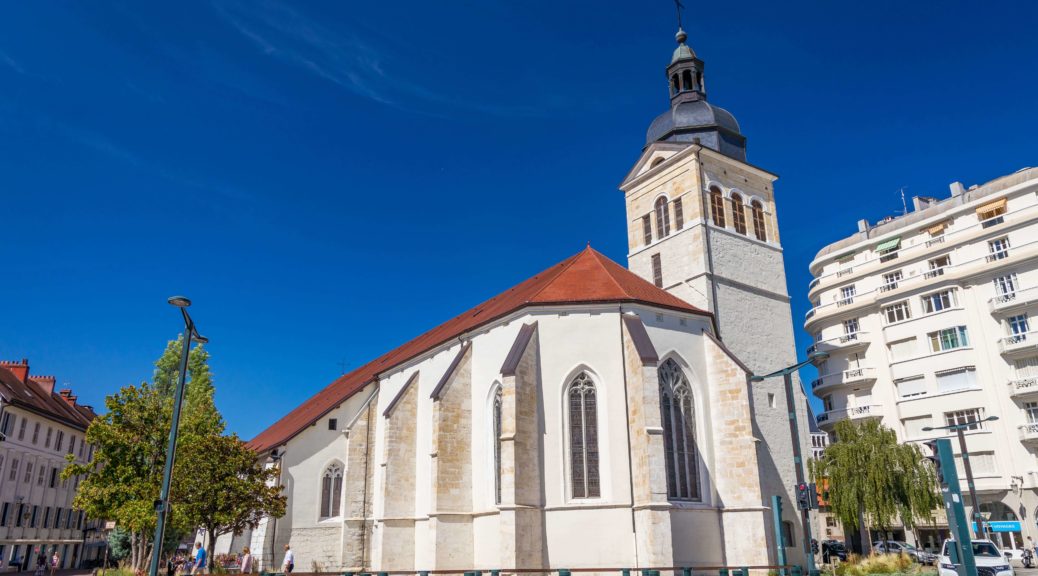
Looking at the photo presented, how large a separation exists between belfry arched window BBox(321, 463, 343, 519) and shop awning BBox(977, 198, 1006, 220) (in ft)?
106

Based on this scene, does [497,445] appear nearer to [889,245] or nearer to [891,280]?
[891,280]

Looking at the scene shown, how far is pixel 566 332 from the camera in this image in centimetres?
2234

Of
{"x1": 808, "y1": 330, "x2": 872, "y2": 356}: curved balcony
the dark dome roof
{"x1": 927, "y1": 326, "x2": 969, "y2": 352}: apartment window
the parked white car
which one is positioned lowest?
the parked white car

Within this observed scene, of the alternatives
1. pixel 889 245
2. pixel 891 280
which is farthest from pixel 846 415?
pixel 889 245

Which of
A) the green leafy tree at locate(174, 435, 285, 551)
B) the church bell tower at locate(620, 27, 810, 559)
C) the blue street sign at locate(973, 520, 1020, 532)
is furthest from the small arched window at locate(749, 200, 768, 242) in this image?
the green leafy tree at locate(174, 435, 285, 551)

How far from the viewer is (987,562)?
70.6ft

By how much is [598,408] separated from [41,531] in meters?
32.3

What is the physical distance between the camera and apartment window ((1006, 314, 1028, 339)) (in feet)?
103

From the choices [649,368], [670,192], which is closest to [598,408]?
[649,368]

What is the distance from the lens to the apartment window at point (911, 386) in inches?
1357

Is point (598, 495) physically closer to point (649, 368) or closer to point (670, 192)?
point (649, 368)

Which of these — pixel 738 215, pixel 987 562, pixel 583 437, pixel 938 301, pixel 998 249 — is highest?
pixel 738 215

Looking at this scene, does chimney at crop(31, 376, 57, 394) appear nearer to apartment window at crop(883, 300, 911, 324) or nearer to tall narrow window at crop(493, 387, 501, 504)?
tall narrow window at crop(493, 387, 501, 504)

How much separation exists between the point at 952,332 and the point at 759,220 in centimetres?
1141
